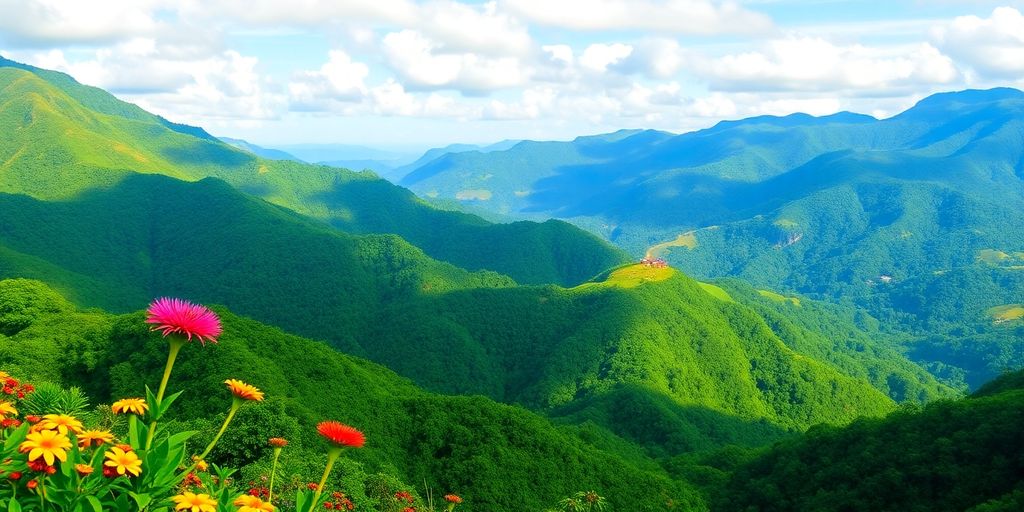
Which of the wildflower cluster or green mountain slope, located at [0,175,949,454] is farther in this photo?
green mountain slope, located at [0,175,949,454]

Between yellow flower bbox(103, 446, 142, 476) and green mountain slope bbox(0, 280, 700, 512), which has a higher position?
yellow flower bbox(103, 446, 142, 476)

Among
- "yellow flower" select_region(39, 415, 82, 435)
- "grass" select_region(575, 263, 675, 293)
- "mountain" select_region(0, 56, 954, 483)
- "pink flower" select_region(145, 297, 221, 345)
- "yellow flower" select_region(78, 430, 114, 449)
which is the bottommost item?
"mountain" select_region(0, 56, 954, 483)

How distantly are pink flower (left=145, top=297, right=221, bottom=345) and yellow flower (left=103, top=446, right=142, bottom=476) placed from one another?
1.60 meters

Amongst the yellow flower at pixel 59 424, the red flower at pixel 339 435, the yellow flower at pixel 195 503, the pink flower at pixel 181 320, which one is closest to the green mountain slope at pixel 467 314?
the red flower at pixel 339 435

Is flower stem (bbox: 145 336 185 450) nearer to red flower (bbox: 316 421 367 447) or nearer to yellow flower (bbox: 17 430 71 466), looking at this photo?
yellow flower (bbox: 17 430 71 466)

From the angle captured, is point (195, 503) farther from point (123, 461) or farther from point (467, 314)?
point (467, 314)

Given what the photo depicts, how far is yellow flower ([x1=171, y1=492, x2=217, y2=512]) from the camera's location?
849 centimetres

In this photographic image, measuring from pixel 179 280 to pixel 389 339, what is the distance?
195 feet

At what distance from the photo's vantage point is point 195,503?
28.4 feet

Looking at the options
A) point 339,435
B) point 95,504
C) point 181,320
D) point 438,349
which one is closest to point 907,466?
point 339,435

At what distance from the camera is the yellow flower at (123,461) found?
861cm

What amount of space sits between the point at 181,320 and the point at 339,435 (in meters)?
2.73

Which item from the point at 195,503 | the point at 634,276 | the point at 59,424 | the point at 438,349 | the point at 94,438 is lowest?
the point at 438,349

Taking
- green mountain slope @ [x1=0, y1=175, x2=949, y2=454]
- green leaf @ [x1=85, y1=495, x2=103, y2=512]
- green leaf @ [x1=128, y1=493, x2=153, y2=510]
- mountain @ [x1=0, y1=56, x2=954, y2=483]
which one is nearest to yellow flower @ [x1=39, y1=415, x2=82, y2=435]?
green leaf @ [x1=85, y1=495, x2=103, y2=512]
